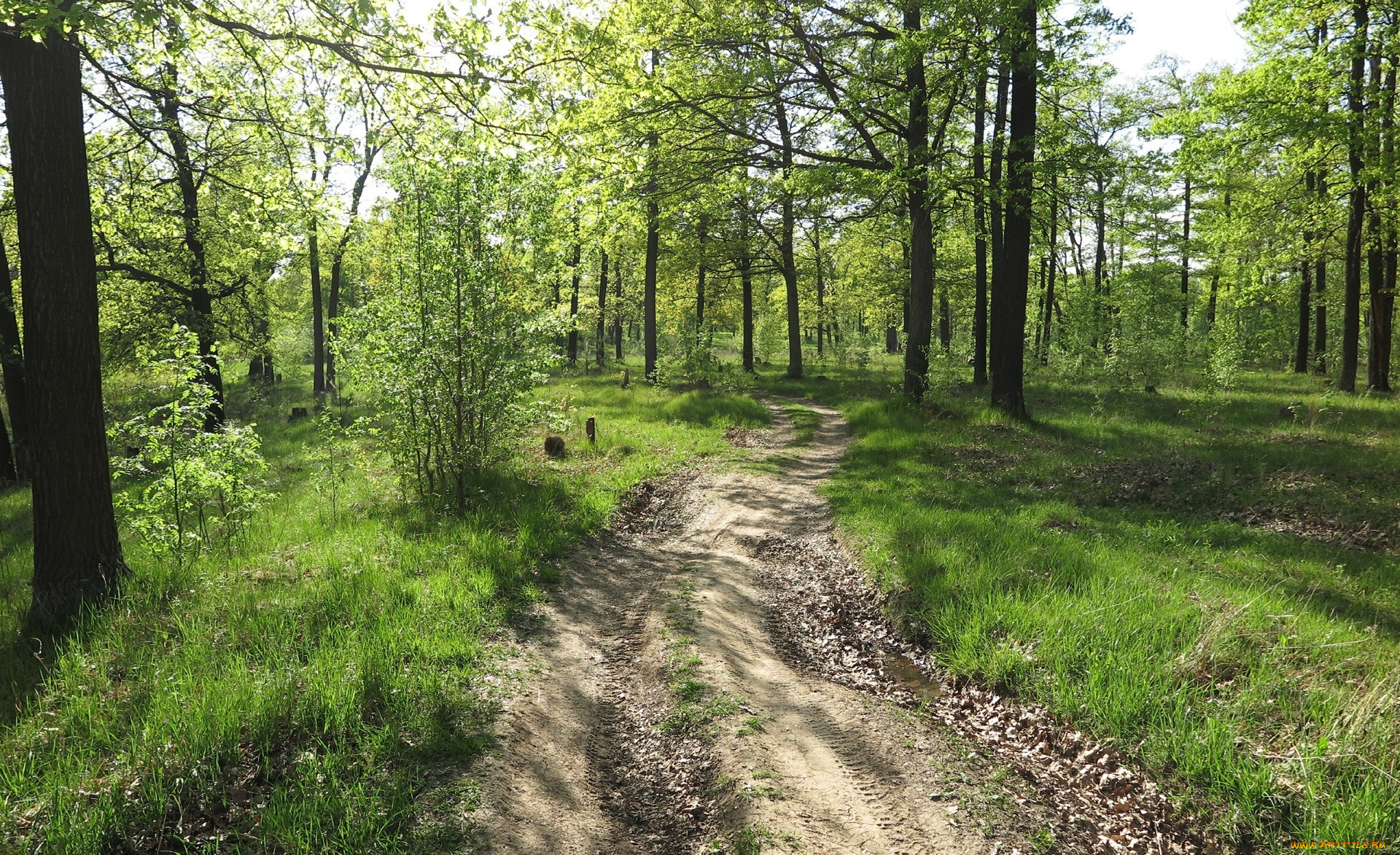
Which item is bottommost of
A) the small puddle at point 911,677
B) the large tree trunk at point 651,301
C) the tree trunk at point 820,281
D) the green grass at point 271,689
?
the small puddle at point 911,677

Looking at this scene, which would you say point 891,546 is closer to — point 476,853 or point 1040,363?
point 476,853

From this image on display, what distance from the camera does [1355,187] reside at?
50.5ft

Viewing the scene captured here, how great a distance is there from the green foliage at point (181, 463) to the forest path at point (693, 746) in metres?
4.41

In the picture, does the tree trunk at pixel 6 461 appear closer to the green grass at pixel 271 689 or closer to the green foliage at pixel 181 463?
the green grass at pixel 271 689

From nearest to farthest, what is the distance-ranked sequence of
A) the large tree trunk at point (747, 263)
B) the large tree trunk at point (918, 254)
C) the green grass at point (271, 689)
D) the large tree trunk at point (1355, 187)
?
the green grass at point (271, 689), the large tree trunk at point (1355, 187), the large tree trunk at point (918, 254), the large tree trunk at point (747, 263)

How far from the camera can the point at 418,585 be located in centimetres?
650

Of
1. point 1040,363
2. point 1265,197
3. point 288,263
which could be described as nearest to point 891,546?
point 1265,197

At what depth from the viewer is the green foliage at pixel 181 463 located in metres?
7.04

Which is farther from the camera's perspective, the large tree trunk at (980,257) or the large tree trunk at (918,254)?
the large tree trunk at (980,257)

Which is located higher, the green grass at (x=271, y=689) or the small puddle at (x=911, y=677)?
the green grass at (x=271, y=689)

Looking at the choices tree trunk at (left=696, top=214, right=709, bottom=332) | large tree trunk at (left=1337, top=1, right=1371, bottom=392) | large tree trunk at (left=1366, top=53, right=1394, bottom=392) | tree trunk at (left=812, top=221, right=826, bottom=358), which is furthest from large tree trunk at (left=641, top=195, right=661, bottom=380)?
large tree trunk at (left=1366, top=53, right=1394, bottom=392)

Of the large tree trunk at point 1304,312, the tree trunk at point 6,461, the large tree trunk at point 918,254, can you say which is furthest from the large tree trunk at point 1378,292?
the tree trunk at point 6,461

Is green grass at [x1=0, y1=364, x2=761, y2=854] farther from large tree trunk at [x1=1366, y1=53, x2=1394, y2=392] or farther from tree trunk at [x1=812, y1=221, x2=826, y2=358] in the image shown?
tree trunk at [x1=812, y1=221, x2=826, y2=358]

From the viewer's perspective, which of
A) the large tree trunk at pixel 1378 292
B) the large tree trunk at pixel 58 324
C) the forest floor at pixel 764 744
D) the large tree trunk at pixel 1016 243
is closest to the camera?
the forest floor at pixel 764 744
